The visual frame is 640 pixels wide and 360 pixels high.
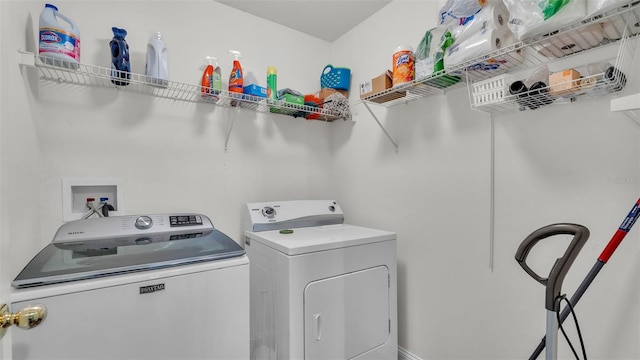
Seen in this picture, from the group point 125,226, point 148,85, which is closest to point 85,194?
point 125,226

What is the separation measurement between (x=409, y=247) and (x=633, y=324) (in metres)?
1.06

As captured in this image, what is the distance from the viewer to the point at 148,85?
1.75 metres

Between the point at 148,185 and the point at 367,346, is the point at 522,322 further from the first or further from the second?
the point at 148,185

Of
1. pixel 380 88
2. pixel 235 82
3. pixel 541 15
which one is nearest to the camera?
pixel 541 15

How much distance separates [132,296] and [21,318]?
347 millimetres

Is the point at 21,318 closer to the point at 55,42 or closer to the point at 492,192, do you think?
the point at 55,42

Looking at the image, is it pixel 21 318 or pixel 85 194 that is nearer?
pixel 21 318

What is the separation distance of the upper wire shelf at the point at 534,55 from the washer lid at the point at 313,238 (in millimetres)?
893

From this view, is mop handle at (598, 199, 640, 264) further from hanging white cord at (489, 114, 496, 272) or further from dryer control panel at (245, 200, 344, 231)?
dryer control panel at (245, 200, 344, 231)

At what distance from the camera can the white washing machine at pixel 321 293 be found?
4.83 ft

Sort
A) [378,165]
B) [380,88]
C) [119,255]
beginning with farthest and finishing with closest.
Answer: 1. [378,165]
2. [380,88]
3. [119,255]

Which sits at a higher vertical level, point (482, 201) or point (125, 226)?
point (482, 201)

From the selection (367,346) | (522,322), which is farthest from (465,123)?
(367,346)

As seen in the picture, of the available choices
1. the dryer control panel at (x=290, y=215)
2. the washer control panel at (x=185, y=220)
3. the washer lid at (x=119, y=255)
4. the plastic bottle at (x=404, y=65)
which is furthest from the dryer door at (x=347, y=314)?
the plastic bottle at (x=404, y=65)
